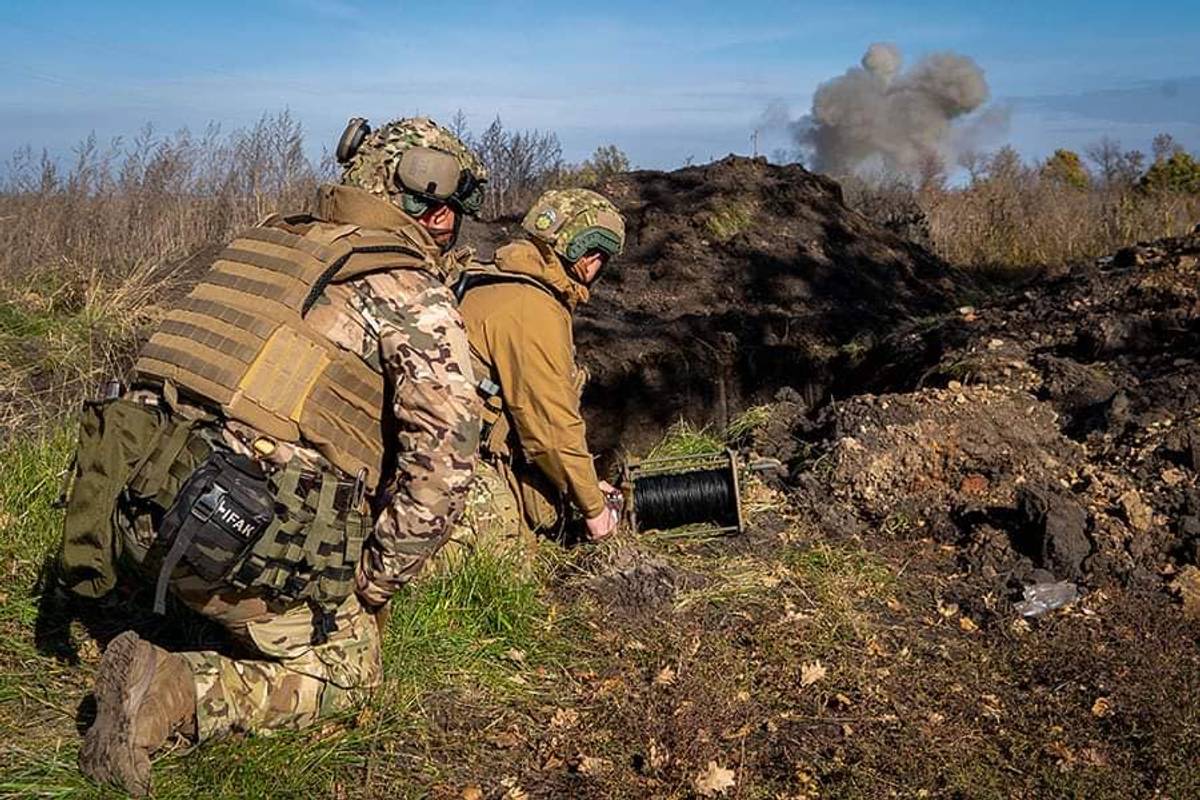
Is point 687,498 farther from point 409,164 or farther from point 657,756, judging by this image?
point 409,164

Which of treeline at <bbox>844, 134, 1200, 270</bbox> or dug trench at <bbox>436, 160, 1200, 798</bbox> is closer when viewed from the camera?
dug trench at <bbox>436, 160, 1200, 798</bbox>

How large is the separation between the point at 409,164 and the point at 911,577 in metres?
3.20

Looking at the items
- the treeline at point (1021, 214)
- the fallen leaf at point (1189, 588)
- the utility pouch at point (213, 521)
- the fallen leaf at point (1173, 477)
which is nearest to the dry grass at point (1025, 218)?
the treeline at point (1021, 214)

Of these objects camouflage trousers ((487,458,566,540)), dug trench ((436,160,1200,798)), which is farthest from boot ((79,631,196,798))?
camouflage trousers ((487,458,566,540))

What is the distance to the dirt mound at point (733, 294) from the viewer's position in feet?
29.6

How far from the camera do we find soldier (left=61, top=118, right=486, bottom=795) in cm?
333

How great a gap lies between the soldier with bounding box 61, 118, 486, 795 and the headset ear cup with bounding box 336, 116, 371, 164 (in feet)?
0.18

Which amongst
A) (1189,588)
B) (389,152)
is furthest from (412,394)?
(1189,588)

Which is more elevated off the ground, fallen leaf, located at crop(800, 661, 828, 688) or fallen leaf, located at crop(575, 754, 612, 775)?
fallen leaf, located at crop(800, 661, 828, 688)

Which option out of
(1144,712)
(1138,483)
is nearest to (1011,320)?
(1138,483)

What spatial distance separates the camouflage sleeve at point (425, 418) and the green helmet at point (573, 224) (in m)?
1.03

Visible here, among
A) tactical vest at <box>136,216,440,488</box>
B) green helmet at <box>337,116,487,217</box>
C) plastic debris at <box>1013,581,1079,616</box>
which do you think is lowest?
plastic debris at <box>1013,581,1079,616</box>

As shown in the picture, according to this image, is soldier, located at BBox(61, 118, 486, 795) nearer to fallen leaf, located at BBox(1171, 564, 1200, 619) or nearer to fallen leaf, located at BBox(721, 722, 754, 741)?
fallen leaf, located at BBox(721, 722, 754, 741)

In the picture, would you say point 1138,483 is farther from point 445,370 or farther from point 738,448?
point 445,370
